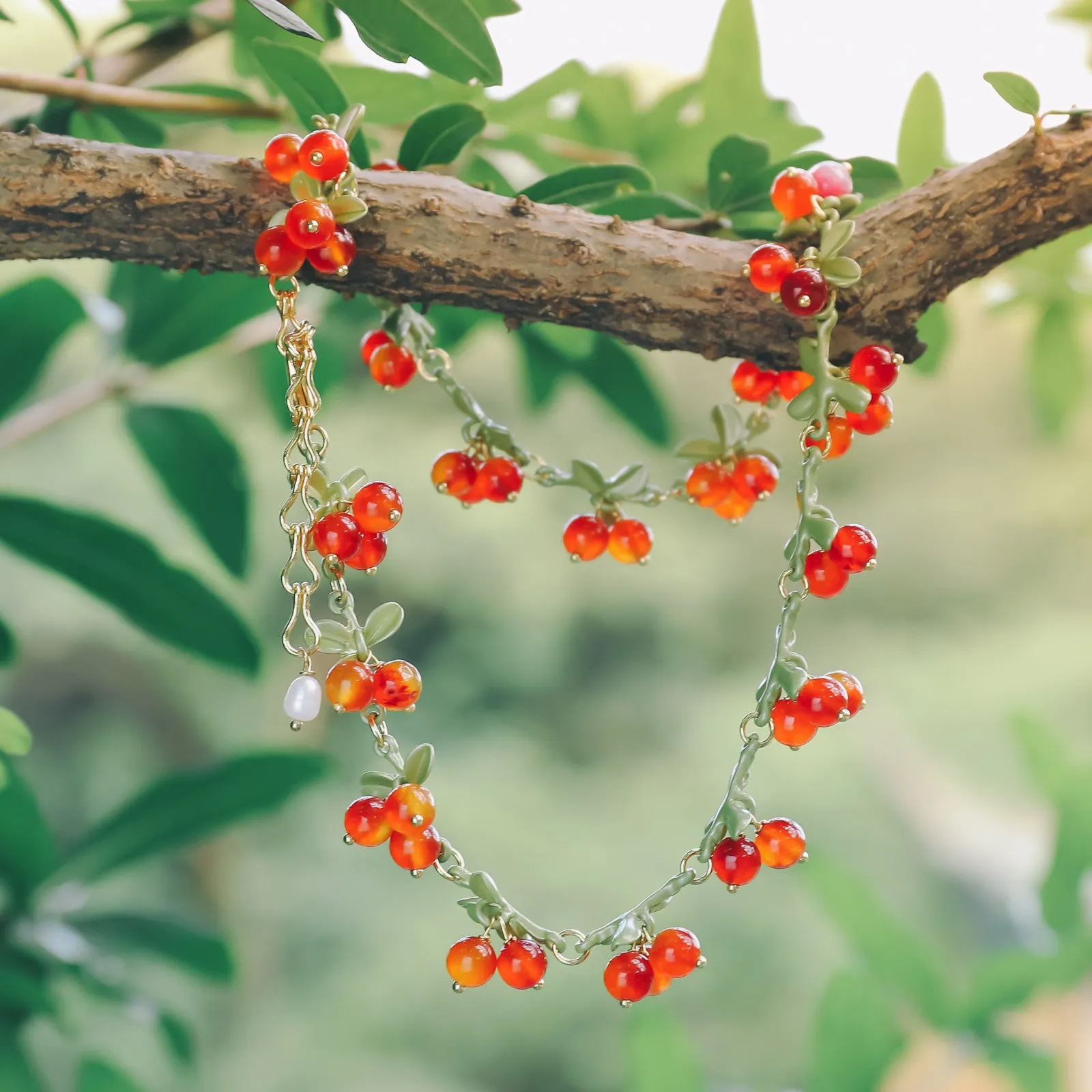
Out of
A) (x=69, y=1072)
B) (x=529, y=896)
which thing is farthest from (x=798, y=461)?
(x=69, y=1072)

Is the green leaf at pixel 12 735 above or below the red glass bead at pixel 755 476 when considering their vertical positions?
below

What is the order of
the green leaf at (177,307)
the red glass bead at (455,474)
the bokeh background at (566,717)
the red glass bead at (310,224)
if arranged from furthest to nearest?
the bokeh background at (566,717), the green leaf at (177,307), the red glass bead at (455,474), the red glass bead at (310,224)

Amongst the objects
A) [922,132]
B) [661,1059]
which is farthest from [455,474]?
[661,1059]

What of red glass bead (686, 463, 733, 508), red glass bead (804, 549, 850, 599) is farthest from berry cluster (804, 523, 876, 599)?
red glass bead (686, 463, 733, 508)

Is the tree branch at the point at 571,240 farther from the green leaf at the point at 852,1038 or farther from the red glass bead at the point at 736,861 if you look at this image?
the green leaf at the point at 852,1038

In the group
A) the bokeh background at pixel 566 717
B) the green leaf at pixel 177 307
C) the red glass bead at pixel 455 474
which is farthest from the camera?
the bokeh background at pixel 566 717

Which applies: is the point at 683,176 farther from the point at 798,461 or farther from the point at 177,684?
the point at 177,684

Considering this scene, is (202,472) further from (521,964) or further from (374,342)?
(521,964)

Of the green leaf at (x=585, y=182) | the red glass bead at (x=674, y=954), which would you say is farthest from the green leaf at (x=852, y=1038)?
the green leaf at (x=585, y=182)
